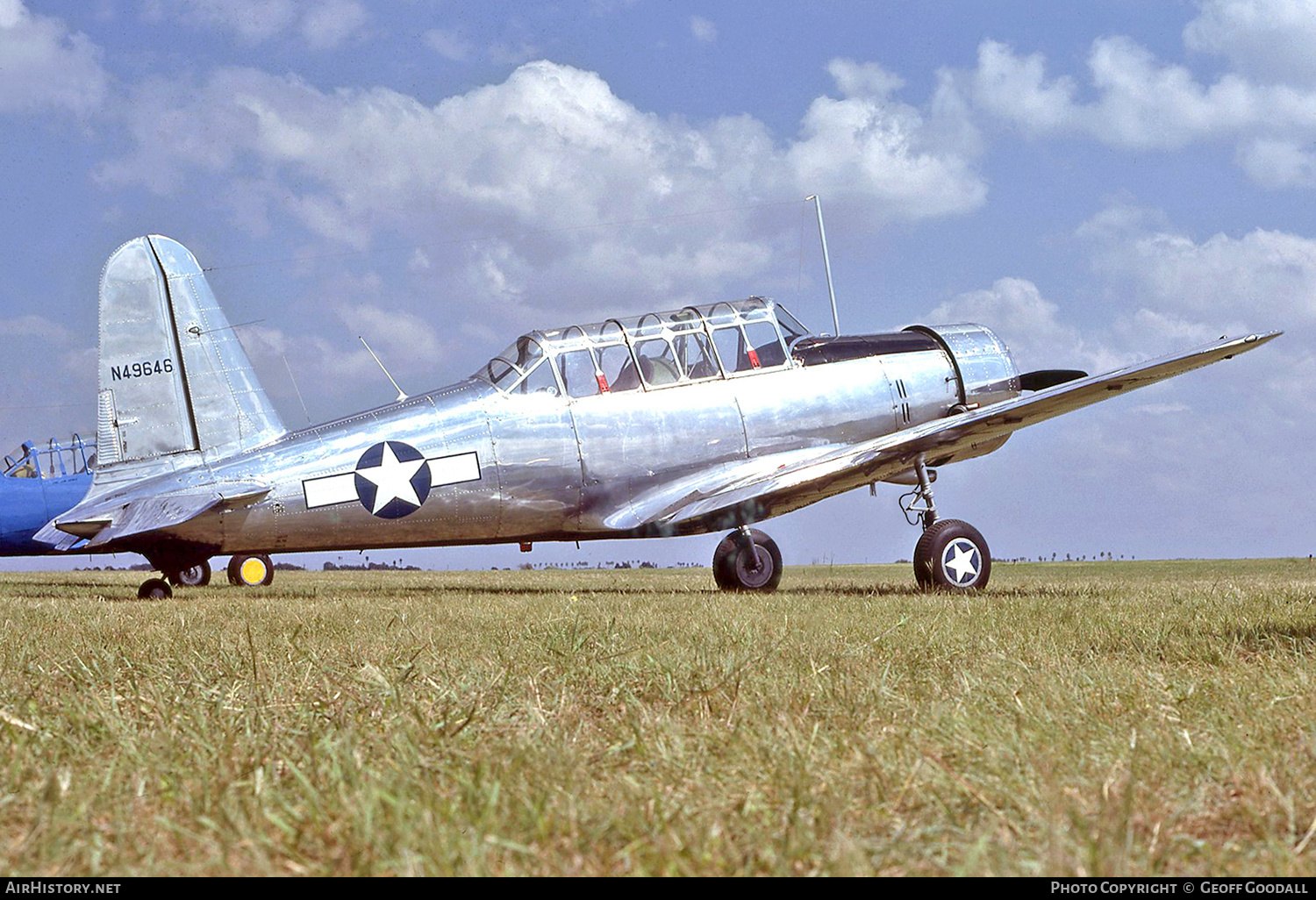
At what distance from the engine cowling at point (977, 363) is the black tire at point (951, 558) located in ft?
7.69

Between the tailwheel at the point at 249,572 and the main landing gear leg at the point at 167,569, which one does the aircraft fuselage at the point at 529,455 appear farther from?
the tailwheel at the point at 249,572

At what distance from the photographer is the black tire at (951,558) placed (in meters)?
10.1

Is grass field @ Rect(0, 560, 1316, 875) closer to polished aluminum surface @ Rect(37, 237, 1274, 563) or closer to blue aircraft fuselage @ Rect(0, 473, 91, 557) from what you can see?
polished aluminum surface @ Rect(37, 237, 1274, 563)

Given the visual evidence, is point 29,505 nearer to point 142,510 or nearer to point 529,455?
point 142,510

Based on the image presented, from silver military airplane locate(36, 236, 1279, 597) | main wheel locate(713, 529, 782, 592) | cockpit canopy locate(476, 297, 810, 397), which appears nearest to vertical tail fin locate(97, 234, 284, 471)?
silver military airplane locate(36, 236, 1279, 597)

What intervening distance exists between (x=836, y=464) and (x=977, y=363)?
2.72m

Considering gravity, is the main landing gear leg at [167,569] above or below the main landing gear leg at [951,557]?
above

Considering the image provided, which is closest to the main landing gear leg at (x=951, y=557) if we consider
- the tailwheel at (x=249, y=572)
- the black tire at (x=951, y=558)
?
the black tire at (x=951, y=558)

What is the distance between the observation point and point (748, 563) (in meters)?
11.8

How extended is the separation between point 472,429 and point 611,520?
5.39 ft

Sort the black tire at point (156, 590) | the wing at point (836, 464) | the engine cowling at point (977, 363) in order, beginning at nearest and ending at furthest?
the wing at point (836, 464) → the black tire at point (156, 590) → the engine cowling at point (977, 363)

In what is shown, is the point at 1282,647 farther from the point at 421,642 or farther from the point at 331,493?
the point at 331,493

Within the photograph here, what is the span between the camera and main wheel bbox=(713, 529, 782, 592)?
11.7 m

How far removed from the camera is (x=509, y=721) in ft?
9.40
